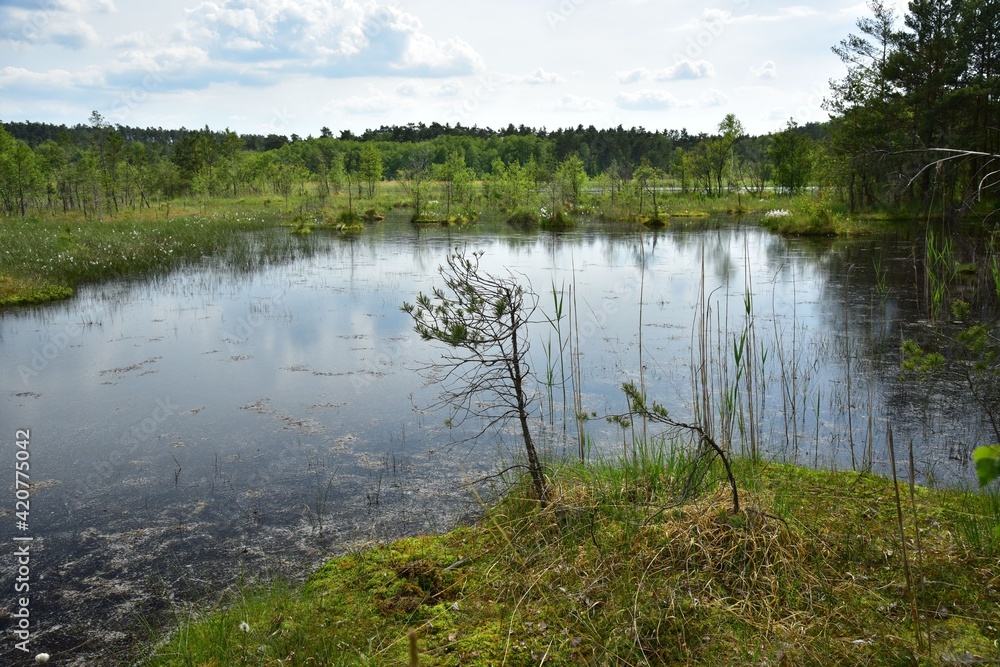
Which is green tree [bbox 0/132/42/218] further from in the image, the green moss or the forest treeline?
the green moss

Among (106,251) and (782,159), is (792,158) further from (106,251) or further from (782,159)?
(106,251)

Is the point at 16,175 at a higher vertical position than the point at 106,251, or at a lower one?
higher

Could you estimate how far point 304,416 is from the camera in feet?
21.5

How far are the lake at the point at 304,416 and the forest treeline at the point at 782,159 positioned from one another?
2014 millimetres

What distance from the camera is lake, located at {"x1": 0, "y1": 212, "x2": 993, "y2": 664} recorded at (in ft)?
13.5

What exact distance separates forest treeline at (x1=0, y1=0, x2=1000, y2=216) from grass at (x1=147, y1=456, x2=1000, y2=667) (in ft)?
5.22

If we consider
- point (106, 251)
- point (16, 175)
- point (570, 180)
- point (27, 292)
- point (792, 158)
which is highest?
point (792, 158)

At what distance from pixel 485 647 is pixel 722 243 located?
21266 millimetres

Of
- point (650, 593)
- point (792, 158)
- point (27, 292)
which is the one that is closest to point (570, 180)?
point (792, 158)

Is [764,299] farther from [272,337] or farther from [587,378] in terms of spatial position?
[272,337]

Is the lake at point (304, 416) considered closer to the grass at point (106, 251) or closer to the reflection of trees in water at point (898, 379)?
the reflection of trees in water at point (898, 379)

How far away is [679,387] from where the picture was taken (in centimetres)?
694

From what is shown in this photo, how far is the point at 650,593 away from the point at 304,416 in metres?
4.50

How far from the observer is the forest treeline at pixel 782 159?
691 centimetres
